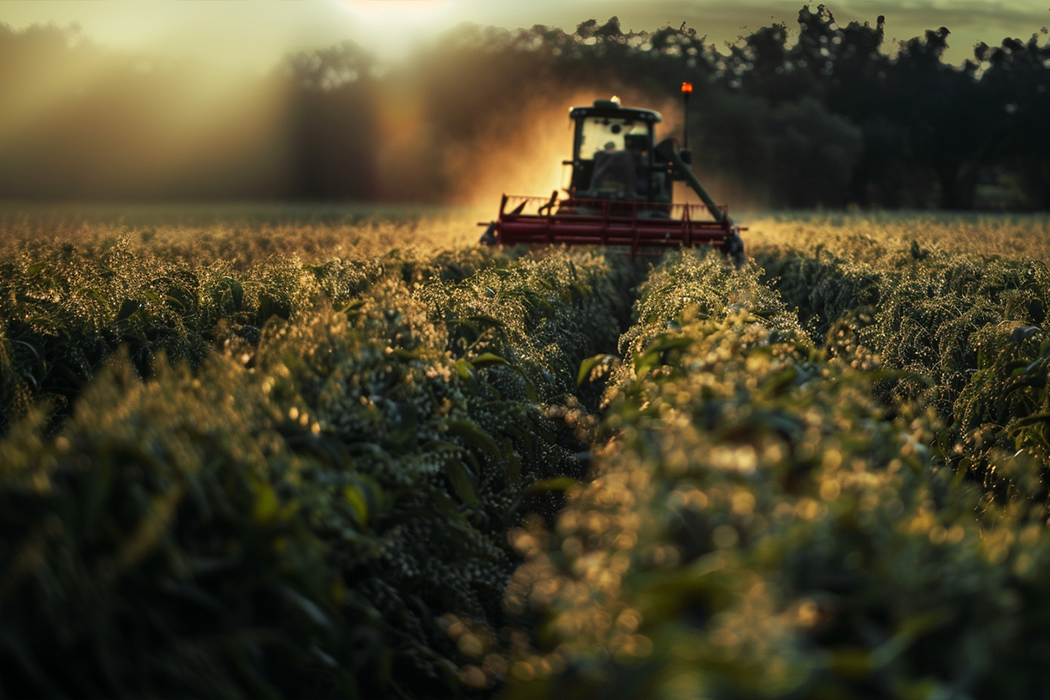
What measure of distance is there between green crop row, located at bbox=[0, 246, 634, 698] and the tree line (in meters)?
59.0

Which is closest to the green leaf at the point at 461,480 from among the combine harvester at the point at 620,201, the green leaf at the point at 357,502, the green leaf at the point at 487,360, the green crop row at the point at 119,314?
the green leaf at the point at 487,360

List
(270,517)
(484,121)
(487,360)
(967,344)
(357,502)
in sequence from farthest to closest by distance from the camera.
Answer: (484,121), (967,344), (487,360), (357,502), (270,517)

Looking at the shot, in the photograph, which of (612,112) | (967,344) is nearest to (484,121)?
(612,112)

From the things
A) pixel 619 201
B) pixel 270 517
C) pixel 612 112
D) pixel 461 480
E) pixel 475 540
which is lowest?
pixel 475 540

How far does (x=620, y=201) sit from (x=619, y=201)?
1.2 inches

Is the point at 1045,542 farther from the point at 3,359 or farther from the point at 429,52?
the point at 429,52

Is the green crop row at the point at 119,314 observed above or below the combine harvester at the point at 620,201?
below

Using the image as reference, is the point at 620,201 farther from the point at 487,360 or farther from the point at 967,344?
the point at 487,360

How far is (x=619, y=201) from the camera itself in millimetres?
15758

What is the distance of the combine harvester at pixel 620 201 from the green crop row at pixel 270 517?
31.5ft

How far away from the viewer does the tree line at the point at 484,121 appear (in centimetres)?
6925

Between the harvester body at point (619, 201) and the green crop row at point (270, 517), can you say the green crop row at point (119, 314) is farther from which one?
the harvester body at point (619, 201)

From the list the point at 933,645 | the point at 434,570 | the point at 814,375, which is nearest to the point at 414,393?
the point at 434,570

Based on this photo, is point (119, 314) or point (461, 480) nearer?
point (461, 480)
